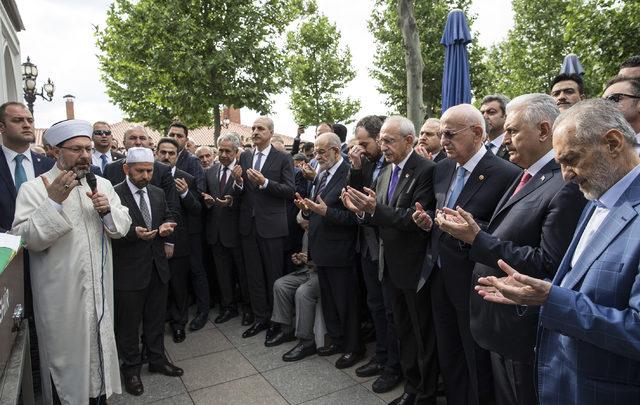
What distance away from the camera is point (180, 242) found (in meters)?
5.22

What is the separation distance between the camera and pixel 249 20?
46.2 feet

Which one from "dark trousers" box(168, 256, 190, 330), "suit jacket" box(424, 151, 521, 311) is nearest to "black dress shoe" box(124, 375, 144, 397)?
"dark trousers" box(168, 256, 190, 330)

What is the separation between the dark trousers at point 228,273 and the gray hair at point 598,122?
4.58 metres

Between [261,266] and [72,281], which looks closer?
[72,281]

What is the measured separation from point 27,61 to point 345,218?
12715 mm

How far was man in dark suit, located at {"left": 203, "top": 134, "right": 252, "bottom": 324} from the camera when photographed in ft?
18.2

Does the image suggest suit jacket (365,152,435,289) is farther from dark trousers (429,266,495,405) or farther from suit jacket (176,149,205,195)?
suit jacket (176,149,205,195)

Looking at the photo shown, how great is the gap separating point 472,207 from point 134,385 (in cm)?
339

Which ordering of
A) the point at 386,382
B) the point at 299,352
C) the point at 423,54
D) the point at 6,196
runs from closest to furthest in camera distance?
the point at 6,196 < the point at 386,382 < the point at 299,352 < the point at 423,54

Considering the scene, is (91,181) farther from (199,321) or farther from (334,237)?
(199,321)

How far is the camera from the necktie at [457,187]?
3.07m

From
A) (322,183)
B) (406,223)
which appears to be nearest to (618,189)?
(406,223)

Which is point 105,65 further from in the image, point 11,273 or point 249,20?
point 11,273

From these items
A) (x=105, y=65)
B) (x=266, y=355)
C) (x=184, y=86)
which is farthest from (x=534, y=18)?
(x=266, y=355)
